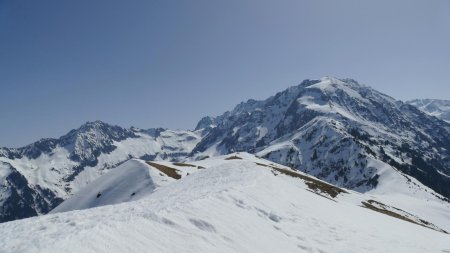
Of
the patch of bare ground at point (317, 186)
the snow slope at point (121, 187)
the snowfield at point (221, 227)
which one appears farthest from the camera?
the patch of bare ground at point (317, 186)

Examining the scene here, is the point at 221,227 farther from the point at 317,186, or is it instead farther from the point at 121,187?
the point at 317,186

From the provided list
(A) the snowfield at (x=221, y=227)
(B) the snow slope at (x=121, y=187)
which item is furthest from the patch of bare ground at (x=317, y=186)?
(A) the snowfield at (x=221, y=227)

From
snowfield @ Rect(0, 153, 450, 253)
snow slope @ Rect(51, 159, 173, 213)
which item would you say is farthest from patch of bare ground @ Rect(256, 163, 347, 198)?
snowfield @ Rect(0, 153, 450, 253)

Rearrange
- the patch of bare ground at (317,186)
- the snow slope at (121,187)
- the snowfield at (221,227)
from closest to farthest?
1. the snowfield at (221,227)
2. the snow slope at (121,187)
3. the patch of bare ground at (317,186)

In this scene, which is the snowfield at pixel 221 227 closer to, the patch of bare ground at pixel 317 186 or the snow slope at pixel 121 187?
the snow slope at pixel 121 187

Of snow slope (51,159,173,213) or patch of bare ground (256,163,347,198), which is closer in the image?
snow slope (51,159,173,213)

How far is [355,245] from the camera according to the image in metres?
20.9

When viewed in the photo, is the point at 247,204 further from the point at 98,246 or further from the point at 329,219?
the point at 98,246

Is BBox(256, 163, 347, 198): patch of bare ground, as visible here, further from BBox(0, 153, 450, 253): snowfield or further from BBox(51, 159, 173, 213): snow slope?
BBox(0, 153, 450, 253): snowfield

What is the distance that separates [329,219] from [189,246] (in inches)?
516

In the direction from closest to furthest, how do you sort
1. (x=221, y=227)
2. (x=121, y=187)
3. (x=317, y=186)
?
(x=221, y=227), (x=121, y=187), (x=317, y=186)

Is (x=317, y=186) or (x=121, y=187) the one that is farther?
(x=317, y=186)

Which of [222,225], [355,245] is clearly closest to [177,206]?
[222,225]

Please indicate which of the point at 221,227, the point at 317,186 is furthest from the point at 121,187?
the point at 221,227
